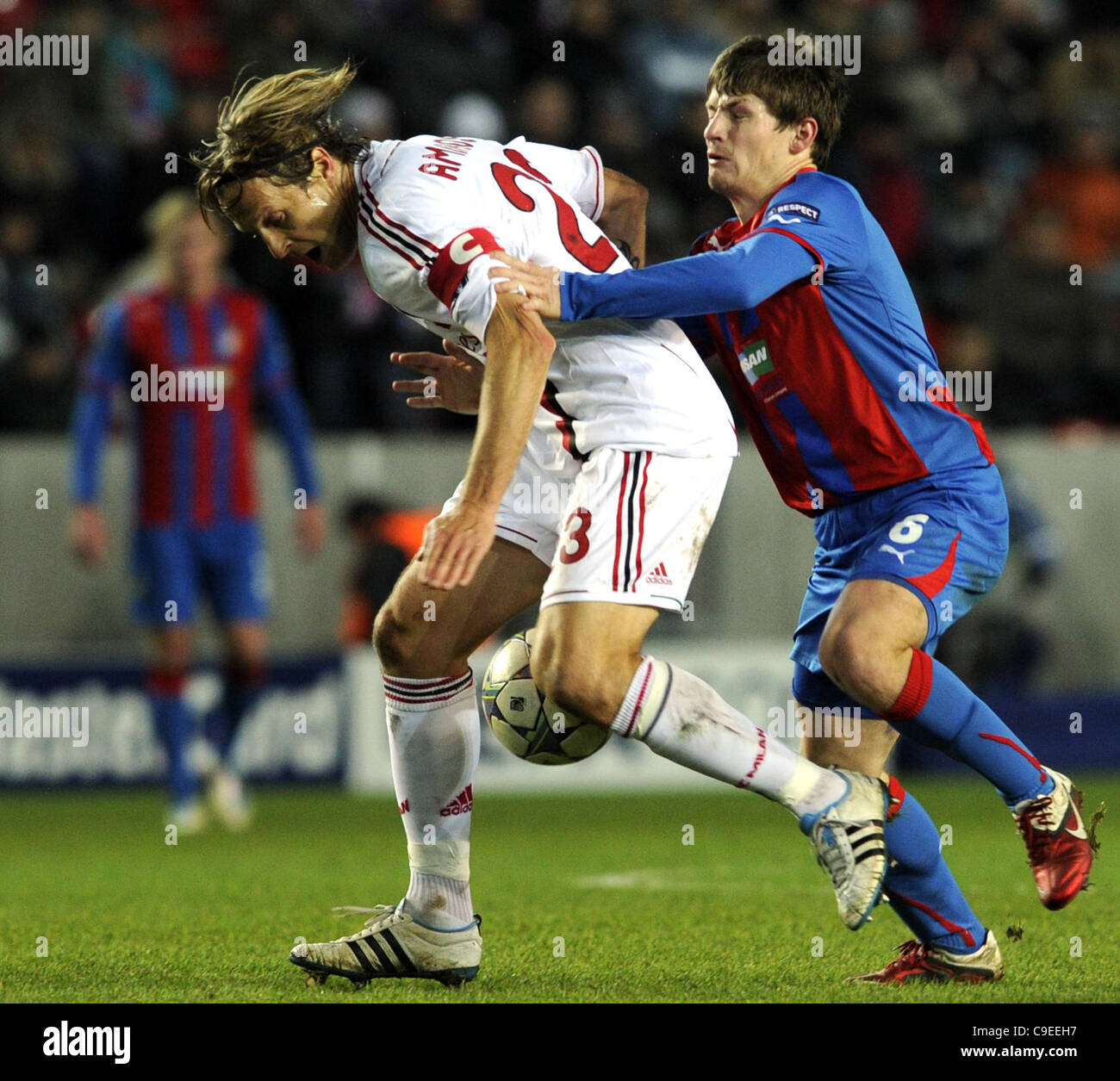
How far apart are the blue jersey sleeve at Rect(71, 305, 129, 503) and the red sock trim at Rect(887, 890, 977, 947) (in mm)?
5330

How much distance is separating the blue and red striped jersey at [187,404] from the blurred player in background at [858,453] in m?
4.57

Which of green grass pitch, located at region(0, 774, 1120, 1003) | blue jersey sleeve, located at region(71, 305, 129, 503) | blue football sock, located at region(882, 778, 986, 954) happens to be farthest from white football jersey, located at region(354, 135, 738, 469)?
blue jersey sleeve, located at region(71, 305, 129, 503)

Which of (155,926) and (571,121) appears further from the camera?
(571,121)

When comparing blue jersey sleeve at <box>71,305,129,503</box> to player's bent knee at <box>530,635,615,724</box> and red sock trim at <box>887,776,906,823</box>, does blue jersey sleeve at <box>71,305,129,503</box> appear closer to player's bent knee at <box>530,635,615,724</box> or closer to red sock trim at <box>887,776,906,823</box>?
player's bent knee at <box>530,635,615,724</box>

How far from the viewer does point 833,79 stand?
4.55 metres

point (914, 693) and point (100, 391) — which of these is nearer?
point (914, 693)

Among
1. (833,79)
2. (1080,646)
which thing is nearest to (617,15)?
(1080,646)

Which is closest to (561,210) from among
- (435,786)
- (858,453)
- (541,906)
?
(858,453)

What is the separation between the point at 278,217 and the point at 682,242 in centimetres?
695

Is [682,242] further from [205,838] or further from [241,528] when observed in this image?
[205,838]

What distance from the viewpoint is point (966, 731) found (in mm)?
4199

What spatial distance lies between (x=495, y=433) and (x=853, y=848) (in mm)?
1127

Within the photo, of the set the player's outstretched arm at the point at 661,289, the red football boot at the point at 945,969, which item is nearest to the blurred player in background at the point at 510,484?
the player's outstretched arm at the point at 661,289

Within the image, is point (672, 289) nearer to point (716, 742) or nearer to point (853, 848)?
point (716, 742)
